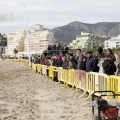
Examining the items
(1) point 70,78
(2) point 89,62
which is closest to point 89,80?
(2) point 89,62

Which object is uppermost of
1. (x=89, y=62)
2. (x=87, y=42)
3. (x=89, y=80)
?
(x=87, y=42)

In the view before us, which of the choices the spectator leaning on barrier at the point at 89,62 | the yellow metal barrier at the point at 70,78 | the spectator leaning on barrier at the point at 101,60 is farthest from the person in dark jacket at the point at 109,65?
the yellow metal barrier at the point at 70,78

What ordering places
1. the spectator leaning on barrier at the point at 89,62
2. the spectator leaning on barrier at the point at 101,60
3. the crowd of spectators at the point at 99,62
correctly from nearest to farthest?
the crowd of spectators at the point at 99,62 < the spectator leaning on barrier at the point at 101,60 < the spectator leaning on barrier at the point at 89,62

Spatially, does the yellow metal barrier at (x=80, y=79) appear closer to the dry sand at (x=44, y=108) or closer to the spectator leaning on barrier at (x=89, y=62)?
the spectator leaning on barrier at (x=89, y=62)

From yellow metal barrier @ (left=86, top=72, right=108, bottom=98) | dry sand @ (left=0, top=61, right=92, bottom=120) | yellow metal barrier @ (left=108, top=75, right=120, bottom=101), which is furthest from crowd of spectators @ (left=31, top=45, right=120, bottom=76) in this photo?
dry sand @ (left=0, top=61, right=92, bottom=120)

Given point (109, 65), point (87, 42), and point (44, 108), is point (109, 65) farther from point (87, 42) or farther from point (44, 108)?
point (87, 42)

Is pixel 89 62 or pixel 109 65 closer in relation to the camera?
pixel 109 65

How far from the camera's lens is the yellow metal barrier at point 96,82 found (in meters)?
9.34

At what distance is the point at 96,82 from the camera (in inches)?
404

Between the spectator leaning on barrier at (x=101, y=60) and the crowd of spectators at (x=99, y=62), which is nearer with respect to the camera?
the crowd of spectators at (x=99, y=62)

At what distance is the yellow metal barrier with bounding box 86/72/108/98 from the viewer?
368 inches

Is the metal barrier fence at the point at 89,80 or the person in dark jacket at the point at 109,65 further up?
the person in dark jacket at the point at 109,65

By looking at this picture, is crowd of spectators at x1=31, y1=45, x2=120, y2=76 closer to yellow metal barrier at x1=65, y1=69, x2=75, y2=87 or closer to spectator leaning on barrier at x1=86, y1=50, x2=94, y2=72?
spectator leaning on barrier at x1=86, y1=50, x2=94, y2=72

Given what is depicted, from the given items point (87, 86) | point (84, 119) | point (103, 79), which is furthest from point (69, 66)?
point (84, 119)
